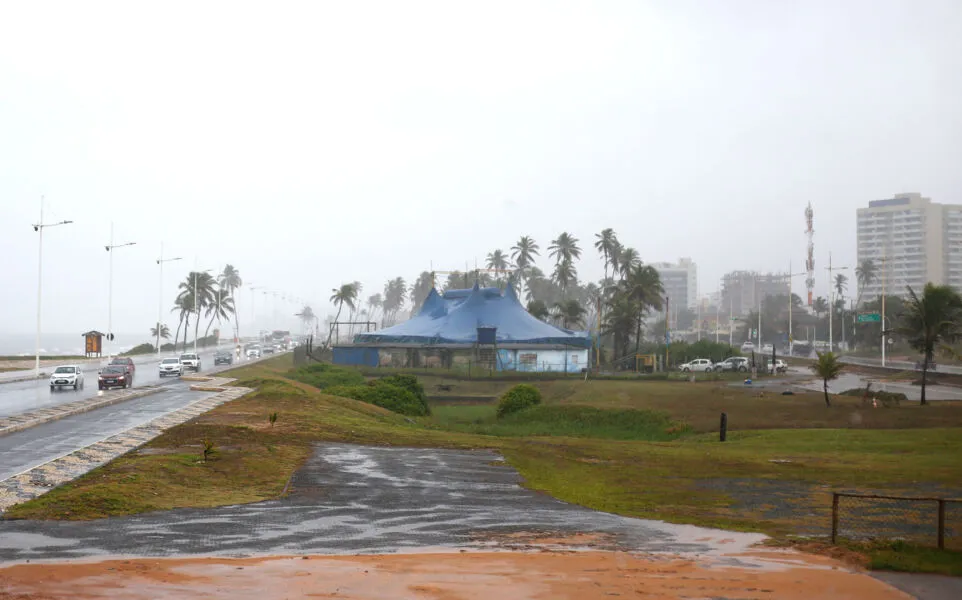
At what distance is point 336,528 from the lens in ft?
58.3

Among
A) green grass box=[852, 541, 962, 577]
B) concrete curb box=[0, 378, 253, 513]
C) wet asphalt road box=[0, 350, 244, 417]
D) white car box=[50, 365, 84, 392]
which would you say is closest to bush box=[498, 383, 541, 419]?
concrete curb box=[0, 378, 253, 513]

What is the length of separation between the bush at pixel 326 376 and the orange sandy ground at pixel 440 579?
4800 centimetres

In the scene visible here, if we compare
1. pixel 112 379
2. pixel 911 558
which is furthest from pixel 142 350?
pixel 911 558

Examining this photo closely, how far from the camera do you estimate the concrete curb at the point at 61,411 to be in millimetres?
33156

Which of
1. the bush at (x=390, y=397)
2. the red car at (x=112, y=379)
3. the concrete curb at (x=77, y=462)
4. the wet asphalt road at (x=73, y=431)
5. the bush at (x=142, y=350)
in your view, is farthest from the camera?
the bush at (x=142, y=350)

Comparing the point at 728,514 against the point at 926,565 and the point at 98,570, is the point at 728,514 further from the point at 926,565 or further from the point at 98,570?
the point at 98,570

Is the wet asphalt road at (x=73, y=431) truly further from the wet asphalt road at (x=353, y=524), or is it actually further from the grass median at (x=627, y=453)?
the wet asphalt road at (x=353, y=524)

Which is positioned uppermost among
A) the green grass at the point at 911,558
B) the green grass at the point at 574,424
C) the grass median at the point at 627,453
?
the green grass at the point at 911,558

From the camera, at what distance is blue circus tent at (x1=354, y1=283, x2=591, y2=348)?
88438mm

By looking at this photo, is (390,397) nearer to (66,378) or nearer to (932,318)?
(66,378)

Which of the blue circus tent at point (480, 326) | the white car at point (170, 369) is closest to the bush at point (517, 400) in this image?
the blue circus tent at point (480, 326)

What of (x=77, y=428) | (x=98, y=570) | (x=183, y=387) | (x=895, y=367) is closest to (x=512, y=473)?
(x=98, y=570)

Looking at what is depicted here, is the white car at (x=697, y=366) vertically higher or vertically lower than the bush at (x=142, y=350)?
higher

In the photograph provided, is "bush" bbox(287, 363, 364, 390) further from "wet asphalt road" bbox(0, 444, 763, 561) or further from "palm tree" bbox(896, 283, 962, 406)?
"wet asphalt road" bbox(0, 444, 763, 561)
